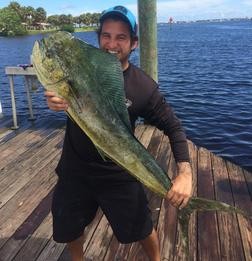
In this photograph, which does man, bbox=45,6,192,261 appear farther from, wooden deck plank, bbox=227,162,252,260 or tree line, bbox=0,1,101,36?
tree line, bbox=0,1,101,36

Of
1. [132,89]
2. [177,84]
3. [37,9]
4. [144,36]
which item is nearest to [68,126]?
[132,89]

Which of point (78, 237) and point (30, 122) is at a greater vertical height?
point (78, 237)

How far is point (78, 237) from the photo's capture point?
322 cm

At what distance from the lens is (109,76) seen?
2.38m

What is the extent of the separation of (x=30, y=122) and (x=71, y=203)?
633cm

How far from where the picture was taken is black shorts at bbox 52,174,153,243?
3.03m

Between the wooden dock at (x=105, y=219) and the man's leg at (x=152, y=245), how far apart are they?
1.71ft

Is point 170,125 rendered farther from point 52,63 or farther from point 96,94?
point 52,63

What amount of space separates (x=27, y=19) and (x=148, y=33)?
15053 centimetres

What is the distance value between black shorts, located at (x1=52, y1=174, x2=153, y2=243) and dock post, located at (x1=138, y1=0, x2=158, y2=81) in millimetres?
5316

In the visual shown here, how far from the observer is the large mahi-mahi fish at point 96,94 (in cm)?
218

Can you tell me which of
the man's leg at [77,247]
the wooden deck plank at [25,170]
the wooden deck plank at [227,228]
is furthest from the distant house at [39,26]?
the man's leg at [77,247]

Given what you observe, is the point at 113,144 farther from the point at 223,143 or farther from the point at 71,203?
the point at 223,143

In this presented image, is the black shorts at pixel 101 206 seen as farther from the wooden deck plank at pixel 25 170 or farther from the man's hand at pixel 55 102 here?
the wooden deck plank at pixel 25 170
